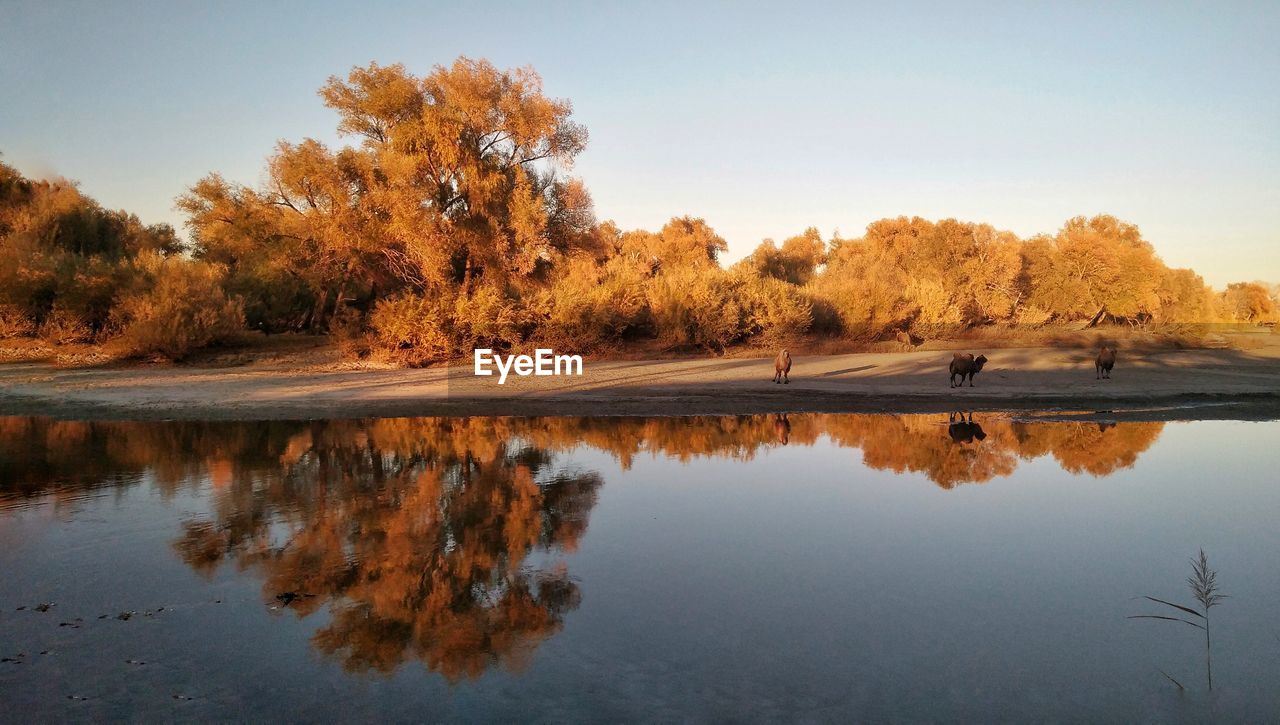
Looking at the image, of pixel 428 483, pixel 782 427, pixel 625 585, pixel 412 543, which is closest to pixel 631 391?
pixel 782 427

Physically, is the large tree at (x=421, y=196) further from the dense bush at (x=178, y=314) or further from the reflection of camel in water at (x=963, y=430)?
the reflection of camel in water at (x=963, y=430)

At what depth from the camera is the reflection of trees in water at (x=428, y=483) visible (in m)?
5.45

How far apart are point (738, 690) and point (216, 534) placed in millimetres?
5429

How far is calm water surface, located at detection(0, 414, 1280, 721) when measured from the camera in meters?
4.36

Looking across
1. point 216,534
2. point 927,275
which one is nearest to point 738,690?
point 216,534

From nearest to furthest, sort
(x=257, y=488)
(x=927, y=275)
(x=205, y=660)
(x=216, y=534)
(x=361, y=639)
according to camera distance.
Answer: (x=205, y=660) < (x=361, y=639) < (x=216, y=534) < (x=257, y=488) < (x=927, y=275)

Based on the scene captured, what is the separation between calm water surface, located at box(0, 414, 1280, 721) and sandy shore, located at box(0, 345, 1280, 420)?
17.7ft

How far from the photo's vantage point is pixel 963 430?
48.1 feet

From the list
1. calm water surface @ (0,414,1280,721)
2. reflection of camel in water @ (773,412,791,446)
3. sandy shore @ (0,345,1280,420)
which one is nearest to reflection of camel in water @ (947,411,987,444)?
sandy shore @ (0,345,1280,420)

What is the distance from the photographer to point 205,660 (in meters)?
4.71

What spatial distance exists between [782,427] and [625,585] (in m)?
9.66

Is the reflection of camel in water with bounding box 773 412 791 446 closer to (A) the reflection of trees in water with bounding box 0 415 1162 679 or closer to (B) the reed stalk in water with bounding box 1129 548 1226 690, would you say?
(A) the reflection of trees in water with bounding box 0 415 1162 679

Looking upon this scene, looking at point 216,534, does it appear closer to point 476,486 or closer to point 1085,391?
point 476,486

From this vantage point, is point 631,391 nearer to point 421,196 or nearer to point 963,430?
point 963,430
